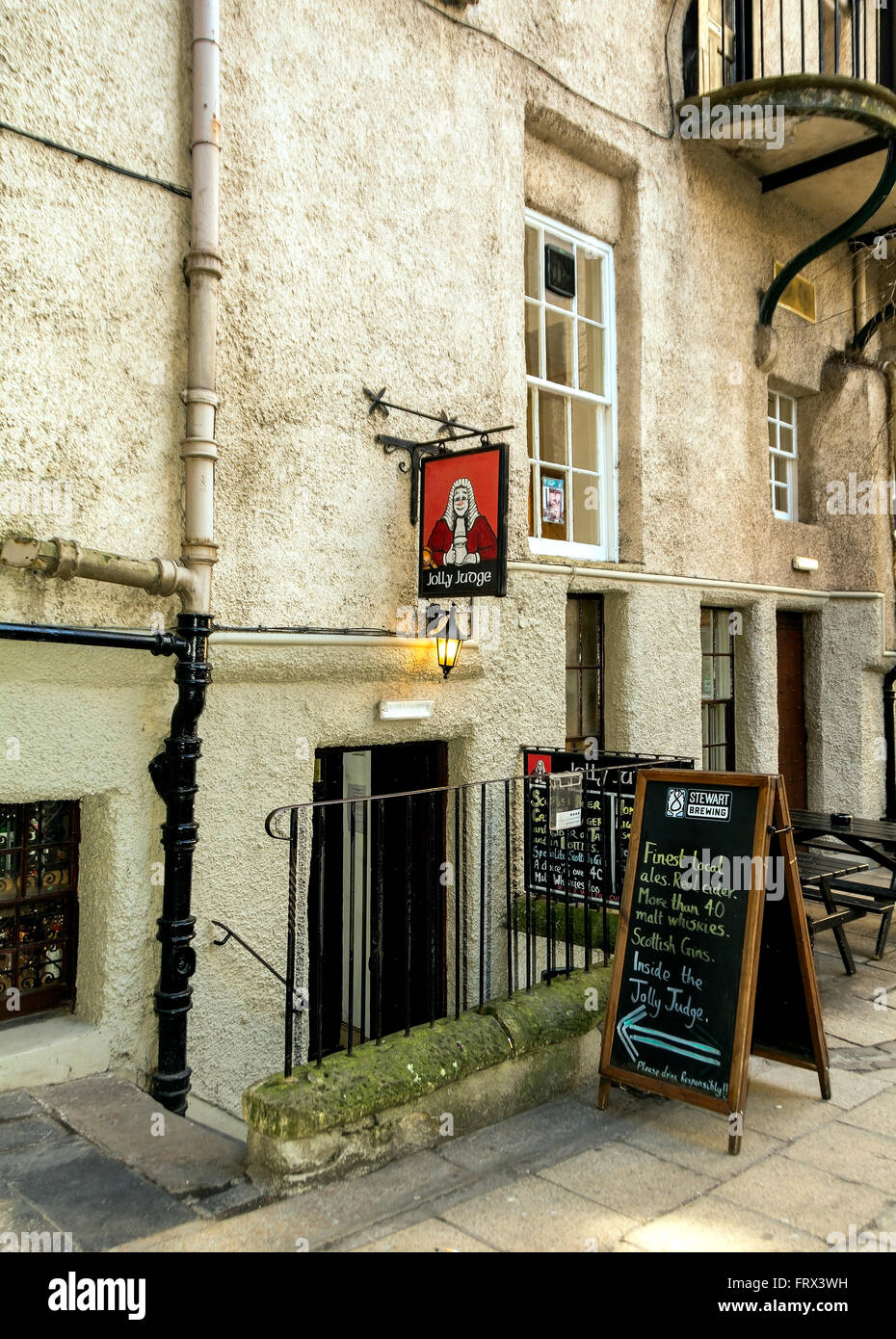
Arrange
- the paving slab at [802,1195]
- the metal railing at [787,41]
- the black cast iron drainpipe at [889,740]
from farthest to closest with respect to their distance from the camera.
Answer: the black cast iron drainpipe at [889,740]
the metal railing at [787,41]
the paving slab at [802,1195]

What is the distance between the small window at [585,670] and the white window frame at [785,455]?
3.22m

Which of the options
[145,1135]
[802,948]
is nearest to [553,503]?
[802,948]

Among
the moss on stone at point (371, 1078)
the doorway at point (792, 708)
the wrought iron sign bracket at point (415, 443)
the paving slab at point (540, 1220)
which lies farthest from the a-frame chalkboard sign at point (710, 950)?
the doorway at point (792, 708)

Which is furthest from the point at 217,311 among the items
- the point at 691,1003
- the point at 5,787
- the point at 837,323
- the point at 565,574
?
the point at 837,323

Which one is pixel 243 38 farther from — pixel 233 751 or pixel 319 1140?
pixel 319 1140

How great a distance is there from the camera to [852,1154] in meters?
3.83

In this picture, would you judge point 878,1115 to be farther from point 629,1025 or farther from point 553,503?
point 553,503

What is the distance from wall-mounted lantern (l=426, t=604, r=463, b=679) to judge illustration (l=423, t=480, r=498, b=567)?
1.20 ft

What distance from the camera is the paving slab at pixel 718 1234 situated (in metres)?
3.08

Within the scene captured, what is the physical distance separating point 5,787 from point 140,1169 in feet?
5.69

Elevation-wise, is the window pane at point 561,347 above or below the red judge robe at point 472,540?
above

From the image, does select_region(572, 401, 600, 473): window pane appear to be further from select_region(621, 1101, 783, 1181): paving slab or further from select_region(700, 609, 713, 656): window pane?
select_region(621, 1101, 783, 1181): paving slab

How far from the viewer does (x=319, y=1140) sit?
3.50 metres

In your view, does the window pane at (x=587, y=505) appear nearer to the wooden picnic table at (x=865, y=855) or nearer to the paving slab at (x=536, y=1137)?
the wooden picnic table at (x=865, y=855)
